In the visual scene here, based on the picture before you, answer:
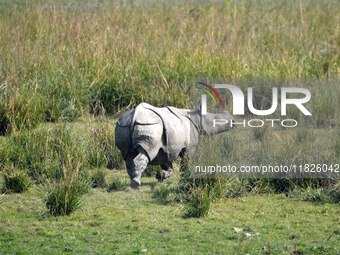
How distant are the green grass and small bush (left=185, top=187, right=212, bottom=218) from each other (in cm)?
7

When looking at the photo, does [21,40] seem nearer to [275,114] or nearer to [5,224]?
[275,114]

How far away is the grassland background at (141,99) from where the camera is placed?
367 inches

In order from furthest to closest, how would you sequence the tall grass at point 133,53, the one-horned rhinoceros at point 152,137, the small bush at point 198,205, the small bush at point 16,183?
the tall grass at point 133,53, the small bush at point 16,183, the one-horned rhinoceros at point 152,137, the small bush at point 198,205

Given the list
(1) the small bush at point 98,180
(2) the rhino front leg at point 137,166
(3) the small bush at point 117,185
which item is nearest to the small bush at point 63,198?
(2) the rhino front leg at point 137,166

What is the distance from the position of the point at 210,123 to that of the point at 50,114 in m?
2.97

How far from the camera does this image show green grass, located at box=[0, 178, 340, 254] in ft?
29.2

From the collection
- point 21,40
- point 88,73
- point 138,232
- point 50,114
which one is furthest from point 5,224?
point 21,40

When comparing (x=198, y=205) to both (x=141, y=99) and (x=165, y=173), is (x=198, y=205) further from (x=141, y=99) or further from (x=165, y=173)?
(x=141, y=99)

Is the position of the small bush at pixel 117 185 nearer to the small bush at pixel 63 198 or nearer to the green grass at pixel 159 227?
the green grass at pixel 159 227

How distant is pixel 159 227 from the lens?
9.55m

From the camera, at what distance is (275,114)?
12.9 m

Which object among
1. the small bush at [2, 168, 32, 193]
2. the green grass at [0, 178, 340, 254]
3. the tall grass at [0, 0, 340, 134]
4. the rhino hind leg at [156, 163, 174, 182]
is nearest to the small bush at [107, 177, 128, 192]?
the green grass at [0, 178, 340, 254]

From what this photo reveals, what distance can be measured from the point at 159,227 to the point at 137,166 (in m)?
1.27

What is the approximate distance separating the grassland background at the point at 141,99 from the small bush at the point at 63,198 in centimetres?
14
